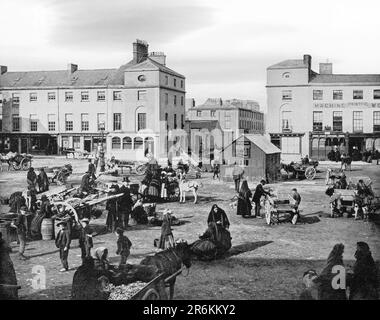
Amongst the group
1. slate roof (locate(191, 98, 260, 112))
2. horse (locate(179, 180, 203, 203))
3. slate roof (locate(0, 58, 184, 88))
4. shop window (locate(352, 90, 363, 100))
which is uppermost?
shop window (locate(352, 90, 363, 100))

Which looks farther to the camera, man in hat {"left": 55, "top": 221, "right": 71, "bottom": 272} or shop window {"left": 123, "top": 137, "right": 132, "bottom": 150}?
shop window {"left": 123, "top": 137, "right": 132, "bottom": 150}

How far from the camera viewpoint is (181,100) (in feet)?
50.5

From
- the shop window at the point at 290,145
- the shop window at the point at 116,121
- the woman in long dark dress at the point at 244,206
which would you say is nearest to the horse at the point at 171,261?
the woman in long dark dress at the point at 244,206

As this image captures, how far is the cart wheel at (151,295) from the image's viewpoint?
342 inches

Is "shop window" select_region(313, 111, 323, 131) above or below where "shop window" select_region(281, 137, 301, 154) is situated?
above

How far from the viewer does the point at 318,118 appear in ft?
106

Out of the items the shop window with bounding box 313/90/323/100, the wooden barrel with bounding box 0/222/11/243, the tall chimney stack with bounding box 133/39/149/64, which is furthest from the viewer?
the shop window with bounding box 313/90/323/100

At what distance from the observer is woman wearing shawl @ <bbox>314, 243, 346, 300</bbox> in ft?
30.2

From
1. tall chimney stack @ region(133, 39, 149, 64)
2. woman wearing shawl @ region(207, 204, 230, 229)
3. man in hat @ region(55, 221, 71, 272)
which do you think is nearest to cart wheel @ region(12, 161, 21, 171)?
tall chimney stack @ region(133, 39, 149, 64)

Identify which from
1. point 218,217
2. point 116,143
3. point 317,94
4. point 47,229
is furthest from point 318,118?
point 47,229

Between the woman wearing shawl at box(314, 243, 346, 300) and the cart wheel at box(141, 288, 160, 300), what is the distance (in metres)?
3.54

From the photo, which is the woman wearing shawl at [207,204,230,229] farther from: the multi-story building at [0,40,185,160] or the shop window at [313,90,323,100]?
the shop window at [313,90,323,100]

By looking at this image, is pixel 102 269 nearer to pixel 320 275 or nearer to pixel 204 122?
pixel 320 275
